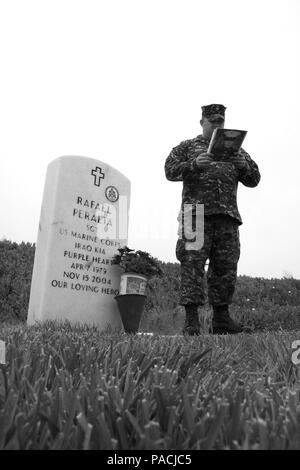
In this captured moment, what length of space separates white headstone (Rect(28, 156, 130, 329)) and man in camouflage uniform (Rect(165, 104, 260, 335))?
101cm

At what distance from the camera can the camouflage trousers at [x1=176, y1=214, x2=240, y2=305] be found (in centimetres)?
399

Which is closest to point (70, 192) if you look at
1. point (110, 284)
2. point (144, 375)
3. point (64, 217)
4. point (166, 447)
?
point (64, 217)

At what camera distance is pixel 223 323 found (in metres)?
4.14

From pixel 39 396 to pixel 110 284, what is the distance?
384 cm

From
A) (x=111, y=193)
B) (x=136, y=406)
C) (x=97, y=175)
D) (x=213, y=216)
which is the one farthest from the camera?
(x=111, y=193)

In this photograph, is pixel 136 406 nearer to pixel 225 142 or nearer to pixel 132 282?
pixel 225 142

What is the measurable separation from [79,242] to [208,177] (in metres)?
1.40

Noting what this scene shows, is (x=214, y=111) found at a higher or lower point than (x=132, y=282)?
higher

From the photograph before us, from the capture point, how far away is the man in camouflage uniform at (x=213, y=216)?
397 cm

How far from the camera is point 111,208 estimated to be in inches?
195

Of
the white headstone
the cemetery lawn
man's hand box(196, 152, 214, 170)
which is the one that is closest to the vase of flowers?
the white headstone

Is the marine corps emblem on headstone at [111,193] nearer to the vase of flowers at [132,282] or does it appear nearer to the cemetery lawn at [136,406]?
the vase of flowers at [132,282]

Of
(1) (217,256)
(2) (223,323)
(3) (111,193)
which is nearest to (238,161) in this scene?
(1) (217,256)

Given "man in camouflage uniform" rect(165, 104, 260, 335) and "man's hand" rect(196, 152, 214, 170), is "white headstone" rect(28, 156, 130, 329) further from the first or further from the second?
"man's hand" rect(196, 152, 214, 170)
